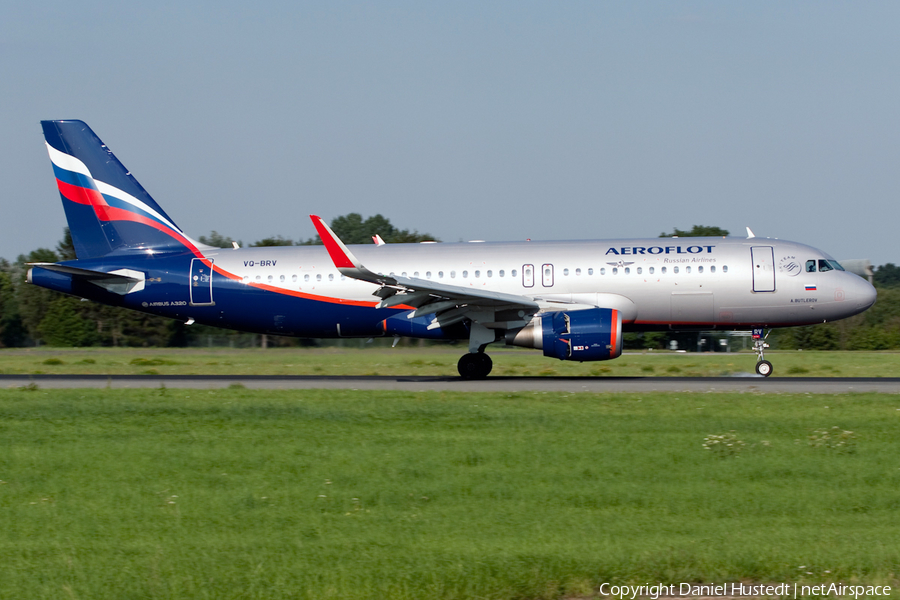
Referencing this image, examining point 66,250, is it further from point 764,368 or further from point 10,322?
point 764,368

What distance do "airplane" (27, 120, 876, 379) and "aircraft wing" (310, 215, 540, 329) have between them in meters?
0.04

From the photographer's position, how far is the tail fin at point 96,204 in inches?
977

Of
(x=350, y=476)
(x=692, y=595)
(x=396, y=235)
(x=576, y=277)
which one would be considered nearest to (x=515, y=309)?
(x=576, y=277)

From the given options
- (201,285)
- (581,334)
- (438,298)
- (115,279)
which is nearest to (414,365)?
(201,285)

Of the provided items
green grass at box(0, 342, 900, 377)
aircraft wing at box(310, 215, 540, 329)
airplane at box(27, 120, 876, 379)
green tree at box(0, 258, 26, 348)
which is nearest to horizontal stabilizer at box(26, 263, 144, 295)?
airplane at box(27, 120, 876, 379)

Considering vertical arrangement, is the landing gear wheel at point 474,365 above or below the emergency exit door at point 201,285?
below

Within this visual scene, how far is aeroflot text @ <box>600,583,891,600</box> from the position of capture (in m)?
6.16

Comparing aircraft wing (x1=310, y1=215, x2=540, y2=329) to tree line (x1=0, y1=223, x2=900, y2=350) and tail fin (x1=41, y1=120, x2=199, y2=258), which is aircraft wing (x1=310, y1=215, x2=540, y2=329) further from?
tree line (x1=0, y1=223, x2=900, y2=350)

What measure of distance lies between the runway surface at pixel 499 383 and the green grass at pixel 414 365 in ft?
8.73

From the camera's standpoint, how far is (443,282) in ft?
75.3

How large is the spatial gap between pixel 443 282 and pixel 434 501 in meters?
14.3

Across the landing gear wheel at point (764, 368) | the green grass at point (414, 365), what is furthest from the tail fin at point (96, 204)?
the landing gear wheel at point (764, 368)

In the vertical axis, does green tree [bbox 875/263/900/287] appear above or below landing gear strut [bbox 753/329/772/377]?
above

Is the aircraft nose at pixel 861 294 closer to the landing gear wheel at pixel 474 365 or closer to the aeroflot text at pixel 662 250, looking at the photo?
the aeroflot text at pixel 662 250
